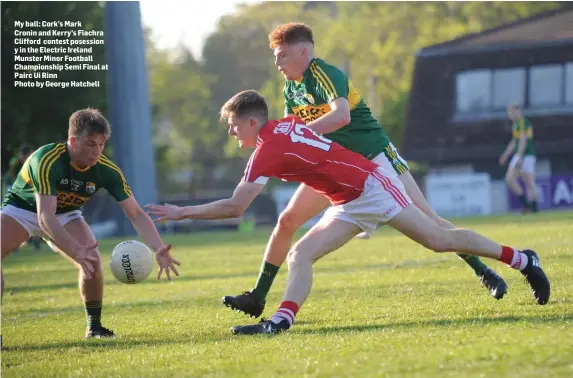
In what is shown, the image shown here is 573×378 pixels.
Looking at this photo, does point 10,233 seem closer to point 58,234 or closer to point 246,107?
point 58,234

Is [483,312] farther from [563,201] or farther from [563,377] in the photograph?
[563,201]

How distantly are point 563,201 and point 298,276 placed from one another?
1073 inches

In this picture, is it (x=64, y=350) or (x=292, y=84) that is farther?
(x=292, y=84)

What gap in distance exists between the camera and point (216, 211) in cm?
692

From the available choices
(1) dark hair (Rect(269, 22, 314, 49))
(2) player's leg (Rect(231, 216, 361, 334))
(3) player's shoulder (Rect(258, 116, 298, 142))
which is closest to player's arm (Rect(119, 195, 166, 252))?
(2) player's leg (Rect(231, 216, 361, 334))

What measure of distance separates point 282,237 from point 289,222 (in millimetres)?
149

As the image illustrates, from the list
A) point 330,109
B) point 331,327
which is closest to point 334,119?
point 330,109

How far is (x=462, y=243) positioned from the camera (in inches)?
290

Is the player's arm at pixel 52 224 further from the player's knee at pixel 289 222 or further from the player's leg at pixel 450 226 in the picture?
the player's leg at pixel 450 226

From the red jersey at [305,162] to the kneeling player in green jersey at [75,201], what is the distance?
46.2 inches

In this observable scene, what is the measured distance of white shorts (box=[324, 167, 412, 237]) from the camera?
7.14m

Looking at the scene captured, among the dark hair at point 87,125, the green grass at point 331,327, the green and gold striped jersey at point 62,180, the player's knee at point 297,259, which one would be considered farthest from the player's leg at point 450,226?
the dark hair at point 87,125

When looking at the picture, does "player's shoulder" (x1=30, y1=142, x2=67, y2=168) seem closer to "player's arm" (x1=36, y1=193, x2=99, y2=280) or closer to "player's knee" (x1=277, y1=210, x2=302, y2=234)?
"player's arm" (x1=36, y1=193, x2=99, y2=280)

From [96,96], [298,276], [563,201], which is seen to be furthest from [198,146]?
[298,276]
